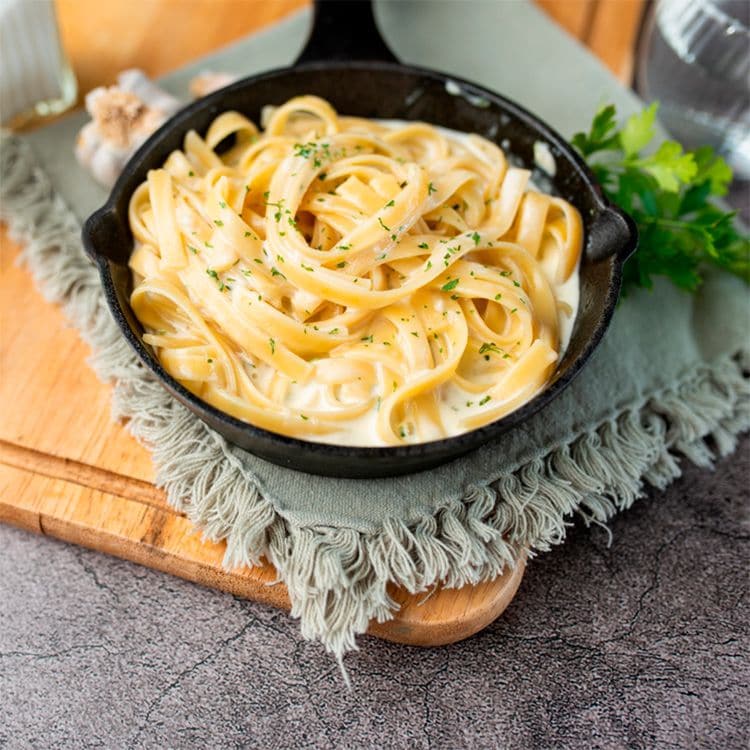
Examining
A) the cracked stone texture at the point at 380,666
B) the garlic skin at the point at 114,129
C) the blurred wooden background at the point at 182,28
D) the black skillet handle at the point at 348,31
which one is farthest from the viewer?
the blurred wooden background at the point at 182,28

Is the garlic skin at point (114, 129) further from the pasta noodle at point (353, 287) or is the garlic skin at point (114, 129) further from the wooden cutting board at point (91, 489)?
the wooden cutting board at point (91, 489)

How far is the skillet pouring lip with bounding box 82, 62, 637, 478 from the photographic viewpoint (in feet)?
8.83

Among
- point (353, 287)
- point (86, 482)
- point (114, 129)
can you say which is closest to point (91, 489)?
point (86, 482)

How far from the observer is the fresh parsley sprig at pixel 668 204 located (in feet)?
11.6

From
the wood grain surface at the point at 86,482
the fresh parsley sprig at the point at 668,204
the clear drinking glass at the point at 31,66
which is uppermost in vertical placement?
the fresh parsley sprig at the point at 668,204

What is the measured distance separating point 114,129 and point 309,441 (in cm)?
170

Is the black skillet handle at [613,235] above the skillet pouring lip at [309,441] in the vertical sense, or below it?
above

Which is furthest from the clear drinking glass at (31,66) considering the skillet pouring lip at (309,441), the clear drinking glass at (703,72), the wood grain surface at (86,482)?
the clear drinking glass at (703,72)

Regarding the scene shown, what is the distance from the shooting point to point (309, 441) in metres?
2.73

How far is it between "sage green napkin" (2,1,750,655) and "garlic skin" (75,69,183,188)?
13cm

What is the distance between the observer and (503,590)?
297cm

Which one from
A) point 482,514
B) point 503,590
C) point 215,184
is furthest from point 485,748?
point 215,184

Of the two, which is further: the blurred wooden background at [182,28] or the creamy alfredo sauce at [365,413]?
the blurred wooden background at [182,28]

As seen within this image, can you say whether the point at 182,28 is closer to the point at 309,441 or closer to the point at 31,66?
the point at 31,66
